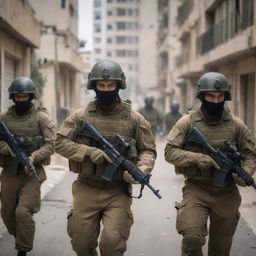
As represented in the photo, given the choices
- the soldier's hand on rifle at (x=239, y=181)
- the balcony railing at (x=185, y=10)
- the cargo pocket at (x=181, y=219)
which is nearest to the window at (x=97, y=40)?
the balcony railing at (x=185, y=10)

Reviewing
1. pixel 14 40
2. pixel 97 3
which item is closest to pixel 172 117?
pixel 14 40

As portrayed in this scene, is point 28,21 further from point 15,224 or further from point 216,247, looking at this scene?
point 216,247

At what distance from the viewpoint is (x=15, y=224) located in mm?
5734

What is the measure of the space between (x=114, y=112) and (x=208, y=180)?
3.10 ft

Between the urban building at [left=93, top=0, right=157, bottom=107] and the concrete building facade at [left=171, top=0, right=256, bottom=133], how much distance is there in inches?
1741

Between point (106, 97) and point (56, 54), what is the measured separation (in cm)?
2081

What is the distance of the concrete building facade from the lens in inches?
585

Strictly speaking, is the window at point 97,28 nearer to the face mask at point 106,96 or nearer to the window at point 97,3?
the window at point 97,3

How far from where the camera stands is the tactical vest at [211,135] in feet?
15.5

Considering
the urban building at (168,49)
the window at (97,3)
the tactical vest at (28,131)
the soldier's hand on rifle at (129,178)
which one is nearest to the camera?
the soldier's hand on rifle at (129,178)

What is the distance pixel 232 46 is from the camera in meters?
15.8

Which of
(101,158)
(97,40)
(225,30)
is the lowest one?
(101,158)

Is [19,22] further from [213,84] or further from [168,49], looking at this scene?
[168,49]

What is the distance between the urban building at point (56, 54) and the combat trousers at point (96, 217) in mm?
19582
